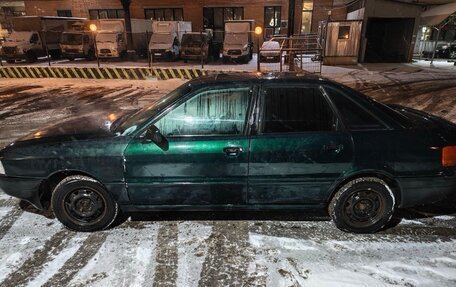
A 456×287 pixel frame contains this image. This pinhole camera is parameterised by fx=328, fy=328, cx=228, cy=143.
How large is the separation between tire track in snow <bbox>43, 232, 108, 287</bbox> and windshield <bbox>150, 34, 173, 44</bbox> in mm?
17908

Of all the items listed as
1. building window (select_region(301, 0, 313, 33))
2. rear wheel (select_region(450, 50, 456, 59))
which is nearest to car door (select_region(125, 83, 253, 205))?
rear wheel (select_region(450, 50, 456, 59))

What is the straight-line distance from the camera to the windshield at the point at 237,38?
18.8m

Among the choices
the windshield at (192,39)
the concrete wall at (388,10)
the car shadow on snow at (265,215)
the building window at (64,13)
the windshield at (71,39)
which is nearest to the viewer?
the car shadow on snow at (265,215)

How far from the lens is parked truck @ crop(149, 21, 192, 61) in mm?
19609

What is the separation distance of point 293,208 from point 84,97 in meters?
9.56

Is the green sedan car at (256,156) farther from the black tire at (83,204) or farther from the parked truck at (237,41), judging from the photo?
the parked truck at (237,41)

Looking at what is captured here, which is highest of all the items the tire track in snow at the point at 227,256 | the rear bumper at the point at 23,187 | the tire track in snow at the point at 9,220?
the rear bumper at the point at 23,187

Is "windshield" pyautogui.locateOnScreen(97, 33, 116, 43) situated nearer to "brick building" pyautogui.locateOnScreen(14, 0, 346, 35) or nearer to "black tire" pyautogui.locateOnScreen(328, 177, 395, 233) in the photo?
"brick building" pyautogui.locateOnScreen(14, 0, 346, 35)

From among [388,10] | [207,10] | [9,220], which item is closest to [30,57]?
[207,10]

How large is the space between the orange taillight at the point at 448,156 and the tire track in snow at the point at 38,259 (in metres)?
3.92

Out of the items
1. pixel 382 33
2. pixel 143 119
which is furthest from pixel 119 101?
pixel 382 33

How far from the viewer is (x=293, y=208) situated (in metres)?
3.46

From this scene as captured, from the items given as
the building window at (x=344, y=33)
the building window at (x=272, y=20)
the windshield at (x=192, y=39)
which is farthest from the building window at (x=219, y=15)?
the building window at (x=344, y=33)

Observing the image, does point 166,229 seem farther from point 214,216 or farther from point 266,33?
point 266,33
